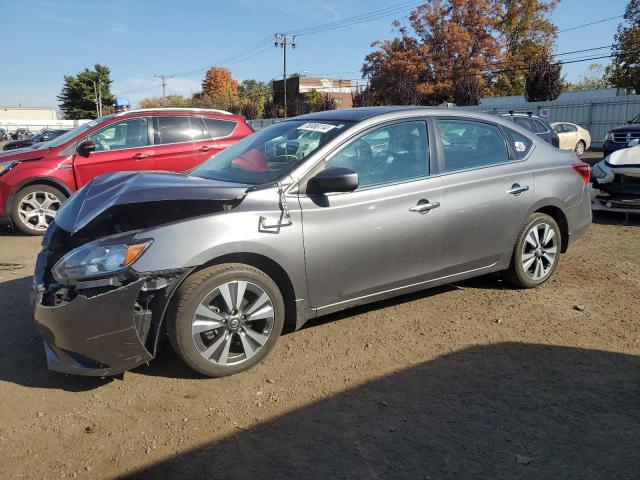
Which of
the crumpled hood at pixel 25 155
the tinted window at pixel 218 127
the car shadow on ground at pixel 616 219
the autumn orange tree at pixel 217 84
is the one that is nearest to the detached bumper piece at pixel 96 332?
the crumpled hood at pixel 25 155

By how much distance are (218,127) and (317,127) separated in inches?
197

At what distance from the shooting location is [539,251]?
15.7 feet

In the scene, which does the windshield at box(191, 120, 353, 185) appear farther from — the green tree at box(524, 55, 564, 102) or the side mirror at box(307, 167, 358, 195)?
the green tree at box(524, 55, 564, 102)

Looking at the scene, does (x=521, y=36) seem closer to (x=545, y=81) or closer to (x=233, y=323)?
(x=545, y=81)

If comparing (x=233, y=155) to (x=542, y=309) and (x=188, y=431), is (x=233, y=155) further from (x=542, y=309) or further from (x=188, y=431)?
(x=542, y=309)

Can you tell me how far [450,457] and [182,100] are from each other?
92.4 m

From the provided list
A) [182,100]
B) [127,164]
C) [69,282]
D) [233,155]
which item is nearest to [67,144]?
[127,164]

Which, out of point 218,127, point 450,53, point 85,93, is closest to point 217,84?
point 85,93

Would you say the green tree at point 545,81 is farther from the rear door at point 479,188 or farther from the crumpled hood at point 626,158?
the rear door at point 479,188

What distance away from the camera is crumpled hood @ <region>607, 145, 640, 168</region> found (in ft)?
24.5

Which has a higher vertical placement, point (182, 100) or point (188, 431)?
point (182, 100)

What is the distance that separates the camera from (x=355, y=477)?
2375 mm

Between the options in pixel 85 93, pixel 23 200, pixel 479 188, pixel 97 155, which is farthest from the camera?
pixel 85 93

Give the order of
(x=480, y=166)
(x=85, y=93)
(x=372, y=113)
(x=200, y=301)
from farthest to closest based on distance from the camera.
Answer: (x=85, y=93), (x=480, y=166), (x=372, y=113), (x=200, y=301)
